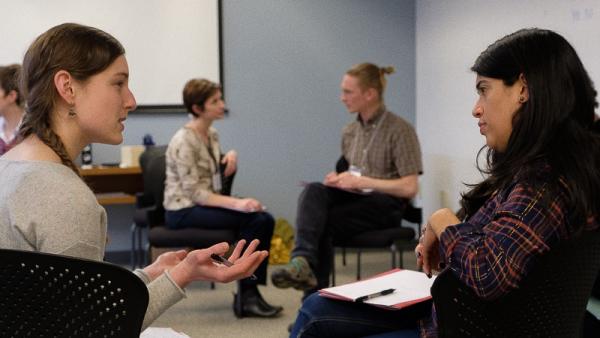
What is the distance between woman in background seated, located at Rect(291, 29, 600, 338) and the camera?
5.01 feet

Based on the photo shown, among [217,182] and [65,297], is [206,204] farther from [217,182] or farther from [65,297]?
[65,297]

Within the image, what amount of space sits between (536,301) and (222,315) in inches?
123

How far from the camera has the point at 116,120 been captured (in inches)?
67.4

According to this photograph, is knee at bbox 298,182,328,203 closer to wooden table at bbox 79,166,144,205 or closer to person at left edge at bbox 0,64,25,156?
person at left edge at bbox 0,64,25,156

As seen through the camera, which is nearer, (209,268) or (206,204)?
(209,268)

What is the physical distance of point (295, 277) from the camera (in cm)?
386

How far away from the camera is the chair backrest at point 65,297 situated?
112 centimetres

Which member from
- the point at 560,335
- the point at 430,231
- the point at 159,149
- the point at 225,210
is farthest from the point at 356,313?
the point at 159,149

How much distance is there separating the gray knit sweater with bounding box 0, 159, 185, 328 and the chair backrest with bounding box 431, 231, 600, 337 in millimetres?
581

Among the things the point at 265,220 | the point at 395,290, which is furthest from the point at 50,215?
the point at 265,220

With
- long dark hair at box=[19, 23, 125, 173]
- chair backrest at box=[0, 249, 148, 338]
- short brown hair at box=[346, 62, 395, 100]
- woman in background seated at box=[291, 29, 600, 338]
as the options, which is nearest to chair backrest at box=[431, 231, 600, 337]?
woman in background seated at box=[291, 29, 600, 338]

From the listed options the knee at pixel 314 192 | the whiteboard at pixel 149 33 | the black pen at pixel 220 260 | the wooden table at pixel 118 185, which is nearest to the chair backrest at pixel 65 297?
the black pen at pixel 220 260

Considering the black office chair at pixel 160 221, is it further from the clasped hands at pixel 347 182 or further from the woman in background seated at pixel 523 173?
the woman in background seated at pixel 523 173

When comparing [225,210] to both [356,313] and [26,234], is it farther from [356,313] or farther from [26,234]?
[26,234]
